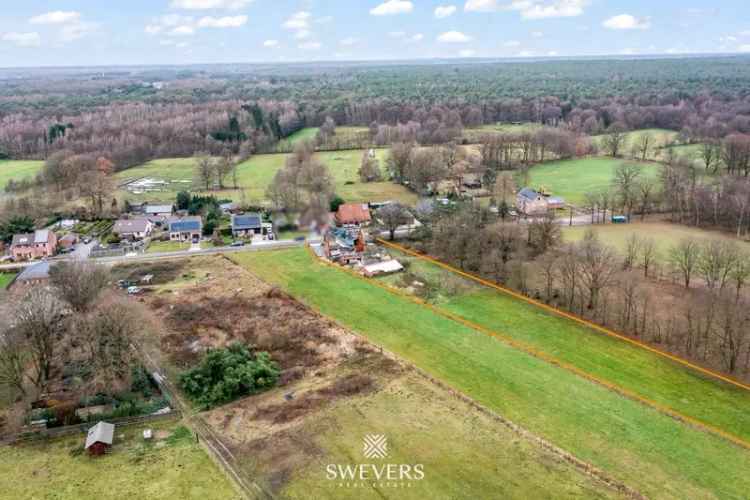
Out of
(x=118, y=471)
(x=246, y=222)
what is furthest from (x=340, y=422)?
(x=246, y=222)

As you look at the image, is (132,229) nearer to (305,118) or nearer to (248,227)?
(248,227)

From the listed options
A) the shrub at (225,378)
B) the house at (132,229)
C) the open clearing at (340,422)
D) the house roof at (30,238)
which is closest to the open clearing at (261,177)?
the house at (132,229)

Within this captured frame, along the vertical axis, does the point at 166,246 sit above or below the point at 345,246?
below

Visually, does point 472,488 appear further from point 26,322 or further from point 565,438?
point 26,322

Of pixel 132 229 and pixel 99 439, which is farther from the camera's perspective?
pixel 132 229

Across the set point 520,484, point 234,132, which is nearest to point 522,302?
point 520,484

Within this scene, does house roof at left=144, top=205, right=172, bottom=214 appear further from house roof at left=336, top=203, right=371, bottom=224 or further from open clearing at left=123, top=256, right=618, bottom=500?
open clearing at left=123, top=256, right=618, bottom=500
